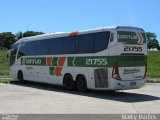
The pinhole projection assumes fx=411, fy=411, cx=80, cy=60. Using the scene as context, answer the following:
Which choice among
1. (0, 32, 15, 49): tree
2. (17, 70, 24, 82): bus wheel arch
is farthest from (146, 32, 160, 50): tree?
(17, 70, 24, 82): bus wheel arch

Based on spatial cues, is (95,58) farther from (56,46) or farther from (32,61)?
(32,61)

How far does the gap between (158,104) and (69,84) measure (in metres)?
7.14

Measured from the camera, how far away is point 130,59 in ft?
61.6

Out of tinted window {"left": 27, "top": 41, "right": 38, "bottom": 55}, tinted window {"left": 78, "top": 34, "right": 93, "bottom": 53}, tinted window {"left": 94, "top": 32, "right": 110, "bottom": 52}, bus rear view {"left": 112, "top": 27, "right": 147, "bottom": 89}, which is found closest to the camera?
bus rear view {"left": 112, "top": 27, "right": 147, "bottom": 89}

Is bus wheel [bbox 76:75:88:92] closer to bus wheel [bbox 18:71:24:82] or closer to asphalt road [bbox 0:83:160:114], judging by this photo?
asphalt road [bbox 0:83:160:114]

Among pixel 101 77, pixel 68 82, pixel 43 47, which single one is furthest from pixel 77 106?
pixel 43 47

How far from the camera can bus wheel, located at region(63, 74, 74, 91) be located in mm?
21641

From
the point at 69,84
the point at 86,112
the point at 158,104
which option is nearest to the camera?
the point at 86,112

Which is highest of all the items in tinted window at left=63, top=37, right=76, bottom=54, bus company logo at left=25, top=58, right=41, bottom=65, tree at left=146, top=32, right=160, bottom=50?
tree at left=146, top=32, right=160, bottom=50

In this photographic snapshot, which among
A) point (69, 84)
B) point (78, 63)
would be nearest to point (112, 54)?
point (78, 63)

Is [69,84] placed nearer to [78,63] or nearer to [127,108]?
[78,63]

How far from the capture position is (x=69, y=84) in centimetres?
2184

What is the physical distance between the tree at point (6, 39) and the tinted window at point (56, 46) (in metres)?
120

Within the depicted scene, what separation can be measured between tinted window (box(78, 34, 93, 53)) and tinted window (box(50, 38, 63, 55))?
201 centimetres
